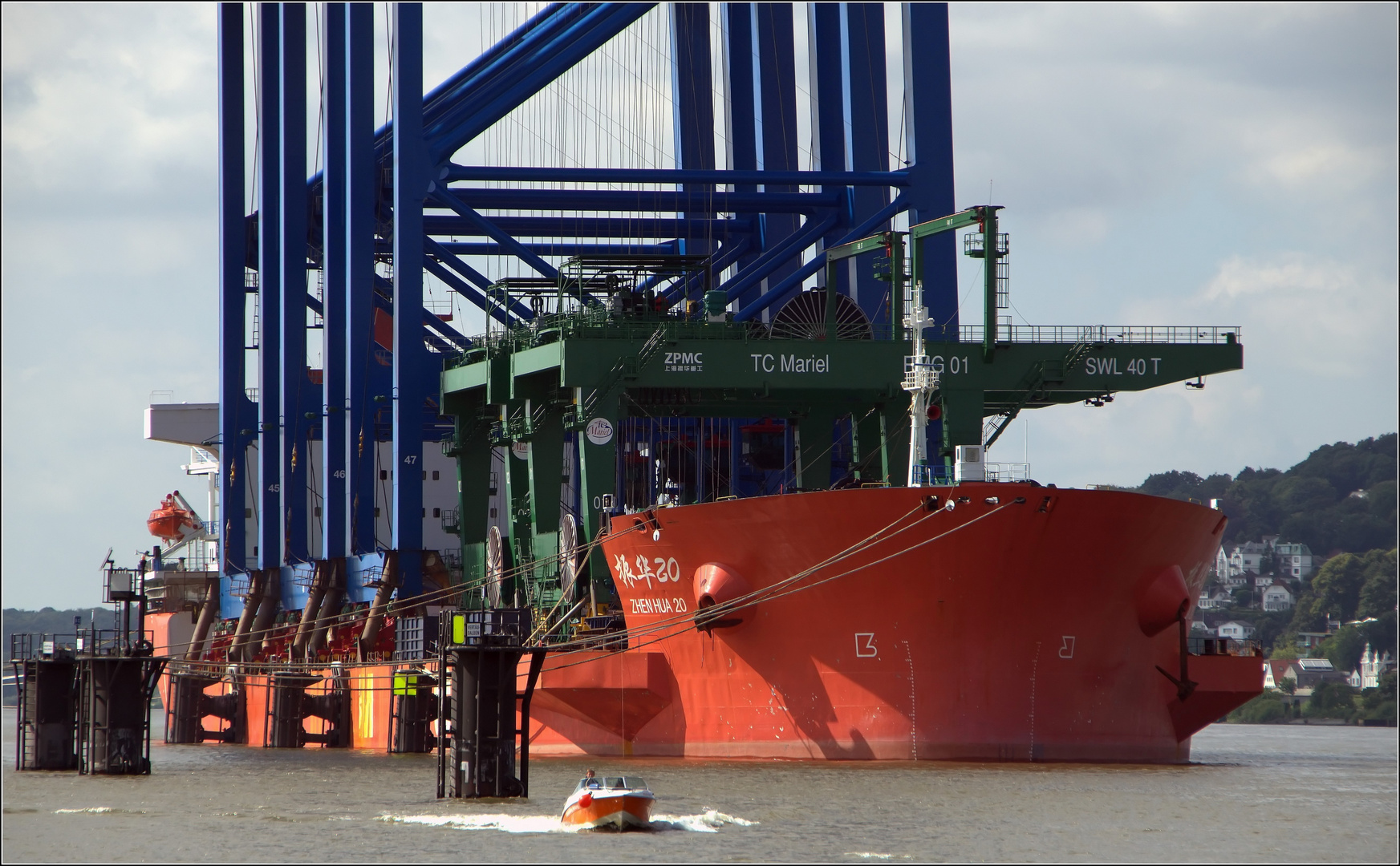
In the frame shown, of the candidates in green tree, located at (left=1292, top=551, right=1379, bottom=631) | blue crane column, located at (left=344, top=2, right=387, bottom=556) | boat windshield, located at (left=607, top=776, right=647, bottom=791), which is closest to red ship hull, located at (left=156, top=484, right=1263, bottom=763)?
boat windshield, located at (left=607, top=776, right=647, bottom=791)

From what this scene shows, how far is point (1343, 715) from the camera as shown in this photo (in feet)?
312

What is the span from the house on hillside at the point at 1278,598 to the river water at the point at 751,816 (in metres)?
79.1

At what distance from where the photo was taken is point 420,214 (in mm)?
42438

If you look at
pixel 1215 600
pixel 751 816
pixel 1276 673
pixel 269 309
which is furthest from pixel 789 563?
pixel 1215 600

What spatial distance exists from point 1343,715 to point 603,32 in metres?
64.9

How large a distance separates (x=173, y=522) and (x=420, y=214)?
87.3ft

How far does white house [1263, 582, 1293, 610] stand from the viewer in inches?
4373

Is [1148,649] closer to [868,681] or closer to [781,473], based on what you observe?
[868,681]

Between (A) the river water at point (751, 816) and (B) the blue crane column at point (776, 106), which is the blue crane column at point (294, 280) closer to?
(B) the blue crane column at point (776, 106)

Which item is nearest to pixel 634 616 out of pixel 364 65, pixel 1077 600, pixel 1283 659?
pixel 1077 600

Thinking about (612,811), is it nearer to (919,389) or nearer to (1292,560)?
(919,389)

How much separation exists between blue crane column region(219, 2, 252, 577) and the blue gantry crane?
0.07m

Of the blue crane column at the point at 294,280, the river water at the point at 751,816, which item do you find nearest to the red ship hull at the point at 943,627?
the river water at the point at 751,816

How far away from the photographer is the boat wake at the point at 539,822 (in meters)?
24.5
